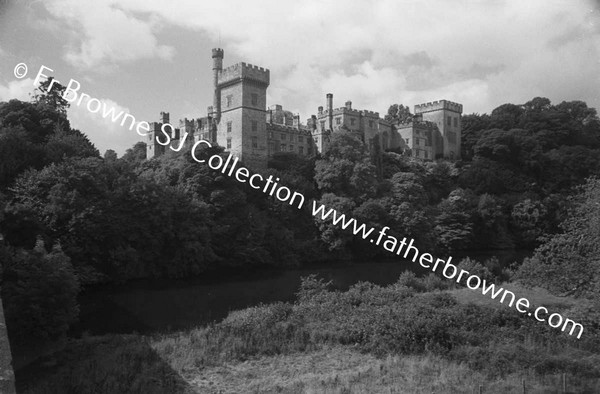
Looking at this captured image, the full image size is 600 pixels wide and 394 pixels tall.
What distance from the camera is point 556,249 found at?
51.0ft

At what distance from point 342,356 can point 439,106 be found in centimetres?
Answer: 5393

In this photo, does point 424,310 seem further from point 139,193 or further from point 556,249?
point 139,193

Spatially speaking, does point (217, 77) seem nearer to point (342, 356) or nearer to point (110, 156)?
point (110, 156)

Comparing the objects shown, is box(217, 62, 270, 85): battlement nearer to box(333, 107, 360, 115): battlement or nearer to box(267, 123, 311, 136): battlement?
box(267, 123, 311, 136): battlement

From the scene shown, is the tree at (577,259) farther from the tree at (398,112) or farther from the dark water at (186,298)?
the tree at (398,112)

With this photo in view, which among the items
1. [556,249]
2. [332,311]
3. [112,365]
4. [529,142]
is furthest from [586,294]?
[529,142]

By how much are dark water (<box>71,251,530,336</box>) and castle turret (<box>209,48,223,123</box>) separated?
55.8 feet

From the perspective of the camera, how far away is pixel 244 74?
41.4 meters

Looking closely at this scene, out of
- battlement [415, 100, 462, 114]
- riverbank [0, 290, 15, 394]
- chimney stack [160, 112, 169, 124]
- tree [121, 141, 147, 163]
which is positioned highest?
battlement [415, 100, 462, 114]

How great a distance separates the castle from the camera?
139 feet

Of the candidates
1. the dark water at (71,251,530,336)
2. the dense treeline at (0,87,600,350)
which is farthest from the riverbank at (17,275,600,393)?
the dense treeline at (0,87,600,350)

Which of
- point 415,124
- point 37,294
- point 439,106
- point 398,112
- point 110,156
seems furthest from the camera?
point 398,112

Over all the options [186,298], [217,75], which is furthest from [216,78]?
[186,298]

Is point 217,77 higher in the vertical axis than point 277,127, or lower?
higher
